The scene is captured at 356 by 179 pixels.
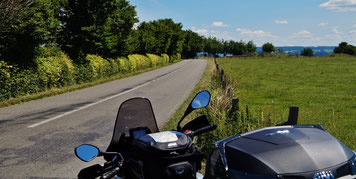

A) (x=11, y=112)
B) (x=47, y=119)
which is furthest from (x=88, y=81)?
(x=47, y=119)

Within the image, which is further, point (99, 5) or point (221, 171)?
point (99, 5)

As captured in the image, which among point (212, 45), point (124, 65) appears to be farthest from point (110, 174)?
point (212, 45)

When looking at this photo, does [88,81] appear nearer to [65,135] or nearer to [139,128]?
[65,135]

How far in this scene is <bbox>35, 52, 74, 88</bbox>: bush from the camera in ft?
55.9

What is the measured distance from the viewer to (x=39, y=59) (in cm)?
1689

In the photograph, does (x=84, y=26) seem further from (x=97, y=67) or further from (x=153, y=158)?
(x=153, y=158)

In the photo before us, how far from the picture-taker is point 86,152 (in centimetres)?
211

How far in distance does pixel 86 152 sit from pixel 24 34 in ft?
50.9

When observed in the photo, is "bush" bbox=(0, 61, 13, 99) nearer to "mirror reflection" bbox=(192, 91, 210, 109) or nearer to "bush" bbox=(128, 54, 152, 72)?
"mirror reflection" bbox=(192, 91, 210, 109)

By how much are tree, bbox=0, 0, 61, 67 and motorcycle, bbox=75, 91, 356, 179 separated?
1347 centimetres

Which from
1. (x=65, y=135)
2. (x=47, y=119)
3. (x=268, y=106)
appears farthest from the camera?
(x=268, y=106)

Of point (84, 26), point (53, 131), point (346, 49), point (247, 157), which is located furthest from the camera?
point (346, 49)

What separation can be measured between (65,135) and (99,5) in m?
18.8

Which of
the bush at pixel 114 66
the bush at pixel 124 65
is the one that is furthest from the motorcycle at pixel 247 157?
the bush at pixel 124 65
